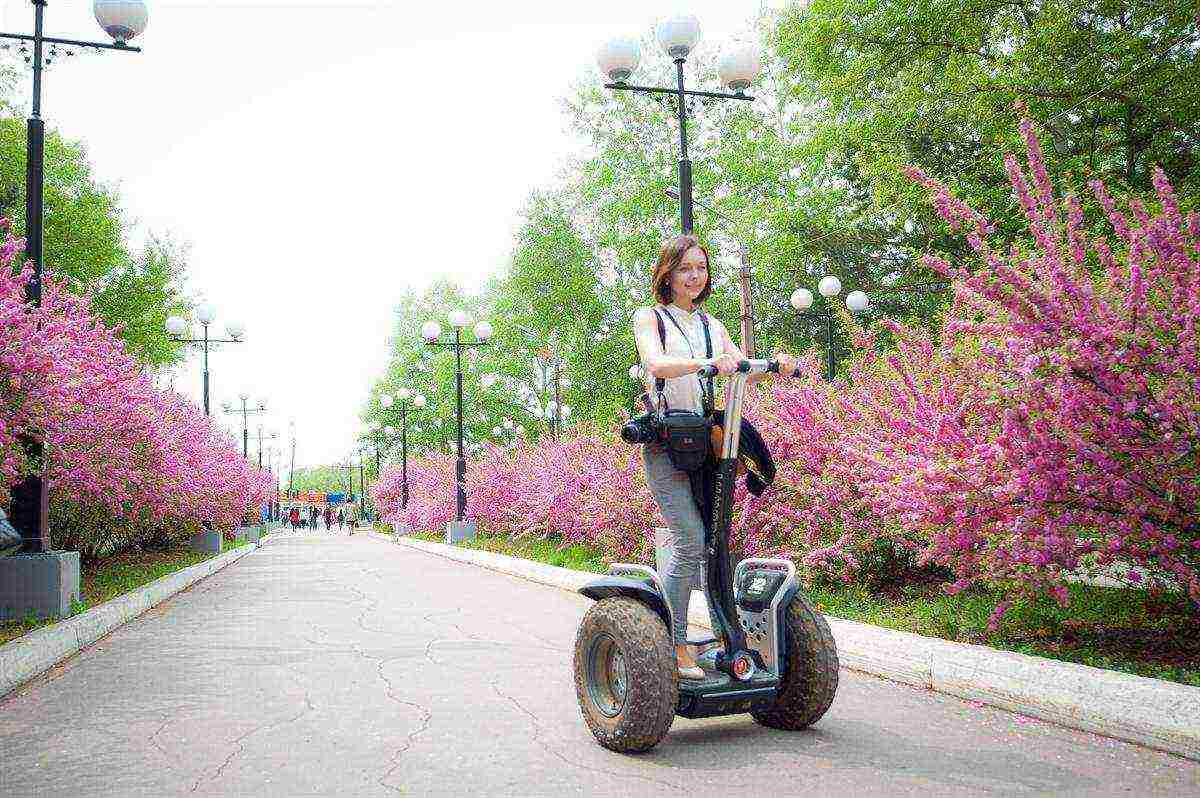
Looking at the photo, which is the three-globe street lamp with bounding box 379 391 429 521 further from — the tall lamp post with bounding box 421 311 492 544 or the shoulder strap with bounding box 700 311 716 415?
the shoulder strap with bounding box 700 311 716 415

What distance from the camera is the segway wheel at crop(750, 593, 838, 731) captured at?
4570 millimetres

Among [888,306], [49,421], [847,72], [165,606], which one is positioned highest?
[847,72]

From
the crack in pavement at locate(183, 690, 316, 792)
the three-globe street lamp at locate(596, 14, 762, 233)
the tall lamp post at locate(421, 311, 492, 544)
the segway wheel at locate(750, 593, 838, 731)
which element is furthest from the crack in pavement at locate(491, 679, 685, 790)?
the tall lamp post at locate(421, 311, 492, 544)

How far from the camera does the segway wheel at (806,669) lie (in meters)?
4.57

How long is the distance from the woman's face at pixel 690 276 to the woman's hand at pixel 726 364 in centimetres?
72

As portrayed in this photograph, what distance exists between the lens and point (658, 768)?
4.20m

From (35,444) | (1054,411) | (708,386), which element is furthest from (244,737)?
(35,444)

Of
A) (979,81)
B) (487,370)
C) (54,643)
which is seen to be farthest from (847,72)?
(487,370)

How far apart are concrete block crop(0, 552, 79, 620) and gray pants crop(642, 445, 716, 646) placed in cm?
666

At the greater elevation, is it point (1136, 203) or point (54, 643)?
point (1136, 203)

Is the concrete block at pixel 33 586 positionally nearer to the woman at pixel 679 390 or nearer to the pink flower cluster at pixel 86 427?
the pink flower cluster at pixel 86 427

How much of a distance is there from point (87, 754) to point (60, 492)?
7.26 meters

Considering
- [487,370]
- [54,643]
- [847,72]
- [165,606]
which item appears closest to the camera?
[54,643]

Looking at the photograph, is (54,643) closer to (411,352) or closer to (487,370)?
(487,370)
